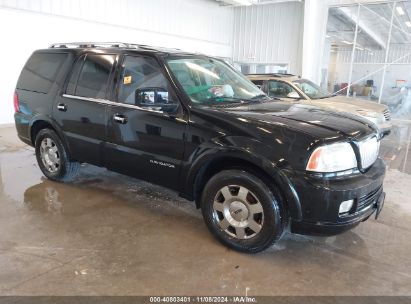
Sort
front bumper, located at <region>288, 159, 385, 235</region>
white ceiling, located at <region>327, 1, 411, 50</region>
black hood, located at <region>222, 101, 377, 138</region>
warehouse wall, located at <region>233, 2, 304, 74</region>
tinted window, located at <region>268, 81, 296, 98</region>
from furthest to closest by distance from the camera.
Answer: warehouse wall, located at <region>233, 2, 304, 74</region>, white ceiling, located at <region>327, 1, 411, 50</region>, tinted window, located at <region>268, 81, 296, 98</region>, black hood, located at <region>222, 101, 377, 138</region>, front bumper, located at <region>288, 159, 385, 235</region>

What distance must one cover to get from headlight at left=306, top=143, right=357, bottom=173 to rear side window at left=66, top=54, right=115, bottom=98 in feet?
7.50

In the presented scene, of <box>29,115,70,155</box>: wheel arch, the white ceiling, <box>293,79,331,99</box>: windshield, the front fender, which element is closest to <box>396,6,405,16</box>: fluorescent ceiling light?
the white ceiling

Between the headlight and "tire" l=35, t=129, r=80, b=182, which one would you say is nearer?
the headlight

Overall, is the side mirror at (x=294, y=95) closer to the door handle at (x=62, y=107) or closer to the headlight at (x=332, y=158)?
the door handle at (x=62, y=107)

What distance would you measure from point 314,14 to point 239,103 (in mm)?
11267

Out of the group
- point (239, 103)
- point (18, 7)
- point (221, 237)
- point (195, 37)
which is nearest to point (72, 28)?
point (18, 7)

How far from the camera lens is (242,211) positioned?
2873 millimetres

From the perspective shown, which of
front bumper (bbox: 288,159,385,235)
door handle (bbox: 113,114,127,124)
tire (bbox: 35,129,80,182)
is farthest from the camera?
tire (bbox: 35,129,80,182)

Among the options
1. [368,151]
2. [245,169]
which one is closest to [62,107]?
[245,169]

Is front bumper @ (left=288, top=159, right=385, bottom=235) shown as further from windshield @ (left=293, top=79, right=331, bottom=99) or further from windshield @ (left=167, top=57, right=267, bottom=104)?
windshield @ (left=293, top=79, right=331, bottom=99)

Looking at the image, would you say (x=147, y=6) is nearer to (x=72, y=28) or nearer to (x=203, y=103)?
(x=72, y=28)

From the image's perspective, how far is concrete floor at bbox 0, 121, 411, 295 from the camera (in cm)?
251

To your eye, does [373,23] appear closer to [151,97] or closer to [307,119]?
[307,119]

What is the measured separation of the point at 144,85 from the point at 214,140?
103 centimetres
